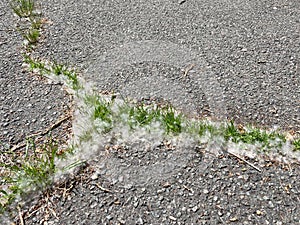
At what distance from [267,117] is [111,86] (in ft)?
2.27

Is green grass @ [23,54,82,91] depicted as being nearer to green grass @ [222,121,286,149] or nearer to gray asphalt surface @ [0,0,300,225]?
gray asphalt surface @ [0,0,300,225]

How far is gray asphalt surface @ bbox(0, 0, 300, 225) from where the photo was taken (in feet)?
4.15

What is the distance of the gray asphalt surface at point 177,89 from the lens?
1.26 metres

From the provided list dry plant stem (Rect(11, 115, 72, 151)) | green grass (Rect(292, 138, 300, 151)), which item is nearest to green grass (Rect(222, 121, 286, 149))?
green grass (Rect(292, 138, 300, 151))

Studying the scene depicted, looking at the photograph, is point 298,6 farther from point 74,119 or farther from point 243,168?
point 74,119

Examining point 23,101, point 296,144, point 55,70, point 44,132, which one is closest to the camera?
point 296,144

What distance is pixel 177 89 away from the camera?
1.69 m

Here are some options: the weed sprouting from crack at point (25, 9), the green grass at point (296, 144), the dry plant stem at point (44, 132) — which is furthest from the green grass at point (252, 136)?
the weed sprouting from crack at point (25, 9)

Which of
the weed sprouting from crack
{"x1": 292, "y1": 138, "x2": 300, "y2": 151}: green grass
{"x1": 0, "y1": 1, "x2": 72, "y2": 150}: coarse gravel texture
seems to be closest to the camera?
{"x1": 292, "y1": 138, "x2": 300, "y2": 151}: green grass

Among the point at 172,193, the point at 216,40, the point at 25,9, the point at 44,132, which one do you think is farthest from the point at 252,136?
the point at 25,9

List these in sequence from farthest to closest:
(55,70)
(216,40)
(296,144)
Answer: (216,40)
(55,70)
(296,144)

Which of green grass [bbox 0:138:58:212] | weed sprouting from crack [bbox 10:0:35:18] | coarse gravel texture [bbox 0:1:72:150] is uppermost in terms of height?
weed sprouting from crack [bbox 10:0:35:18]

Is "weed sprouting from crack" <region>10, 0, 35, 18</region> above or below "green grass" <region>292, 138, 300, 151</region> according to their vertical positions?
above

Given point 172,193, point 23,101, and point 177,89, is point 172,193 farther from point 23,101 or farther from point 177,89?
point 23,101
